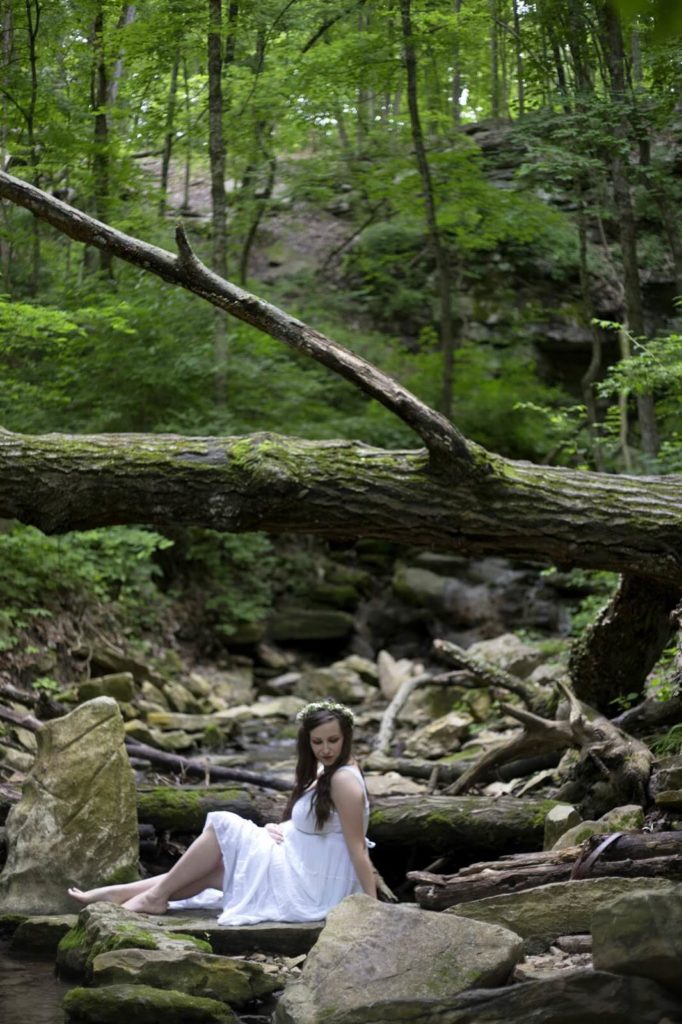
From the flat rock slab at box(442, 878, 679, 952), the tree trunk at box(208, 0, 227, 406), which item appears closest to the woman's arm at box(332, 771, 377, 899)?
the flat rock slab at box(442, 878, 679, 952)

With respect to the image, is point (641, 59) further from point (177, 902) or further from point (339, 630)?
point (177, 902)

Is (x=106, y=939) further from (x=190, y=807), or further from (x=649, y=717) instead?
(x=649, y=717)

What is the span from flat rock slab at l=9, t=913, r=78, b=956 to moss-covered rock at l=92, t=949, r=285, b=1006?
715mm

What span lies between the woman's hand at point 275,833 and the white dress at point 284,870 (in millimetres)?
47

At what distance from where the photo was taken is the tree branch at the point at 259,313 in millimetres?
4867

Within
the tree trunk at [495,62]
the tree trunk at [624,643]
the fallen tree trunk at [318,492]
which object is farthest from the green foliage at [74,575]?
the tree trunk at [495,62]

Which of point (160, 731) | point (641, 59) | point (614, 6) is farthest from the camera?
point (641, 59)

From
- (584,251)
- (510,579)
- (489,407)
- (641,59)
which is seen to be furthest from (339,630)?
(641,59)

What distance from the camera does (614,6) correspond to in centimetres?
144

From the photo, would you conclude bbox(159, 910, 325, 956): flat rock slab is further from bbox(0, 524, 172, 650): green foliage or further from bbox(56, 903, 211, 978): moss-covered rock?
bbox(0, 524, 172, 650): green foliage

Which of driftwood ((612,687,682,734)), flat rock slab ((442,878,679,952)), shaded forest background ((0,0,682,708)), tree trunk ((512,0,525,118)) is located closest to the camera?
flat rock slab ((442,878,679,952))

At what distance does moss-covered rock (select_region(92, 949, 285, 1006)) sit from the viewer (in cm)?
373

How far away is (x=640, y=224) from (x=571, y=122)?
3287mm

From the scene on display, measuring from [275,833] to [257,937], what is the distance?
1.86ft
